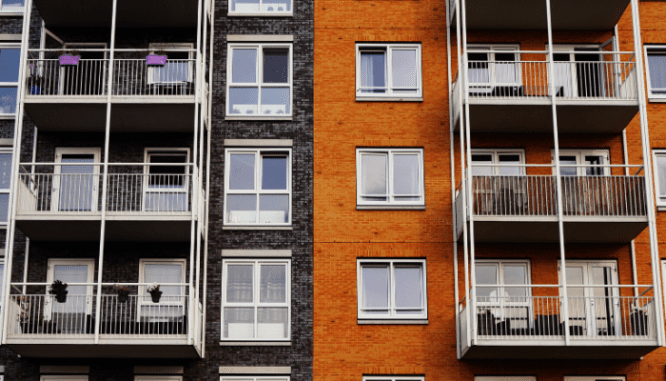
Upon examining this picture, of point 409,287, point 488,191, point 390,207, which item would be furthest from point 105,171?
point 488,191

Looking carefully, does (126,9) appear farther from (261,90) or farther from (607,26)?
(607,26)

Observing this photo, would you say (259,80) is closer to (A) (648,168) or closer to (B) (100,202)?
(B) (100,202)

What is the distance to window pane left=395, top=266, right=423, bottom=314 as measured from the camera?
2217 cm

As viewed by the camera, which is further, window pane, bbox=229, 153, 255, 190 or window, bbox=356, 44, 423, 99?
window, bbox=356, 44, 423, 99

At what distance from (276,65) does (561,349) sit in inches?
361

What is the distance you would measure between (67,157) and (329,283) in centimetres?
662

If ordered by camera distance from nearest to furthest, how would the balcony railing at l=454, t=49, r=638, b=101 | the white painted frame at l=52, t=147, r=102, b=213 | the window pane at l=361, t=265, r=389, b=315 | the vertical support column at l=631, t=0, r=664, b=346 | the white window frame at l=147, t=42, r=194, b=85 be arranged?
the vertical support column at l=631, t=0, r=664, b=346, the window pane at l=361, t=265, r=389, b=315, the white painted frame at l=52, t=147, r=102, b=213, the balcony railing at l=454, t=49, r=638, b=101, the white window frame at l=147, t=42, r=194, b=85

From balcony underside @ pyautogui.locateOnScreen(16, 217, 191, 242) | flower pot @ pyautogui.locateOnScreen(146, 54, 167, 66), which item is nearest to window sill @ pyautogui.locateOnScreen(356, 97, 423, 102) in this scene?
flower pot @ pyautogui.locateOnScreen(146, 54, 167, 66)

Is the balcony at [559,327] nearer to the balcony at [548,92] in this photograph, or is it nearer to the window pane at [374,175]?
the window pane at [374,175]

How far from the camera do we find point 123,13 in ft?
76.6

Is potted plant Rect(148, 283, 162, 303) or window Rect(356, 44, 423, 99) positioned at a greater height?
window Rect(356, 44, 423, 99)

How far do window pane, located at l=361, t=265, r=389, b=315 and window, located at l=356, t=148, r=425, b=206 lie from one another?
148 cm

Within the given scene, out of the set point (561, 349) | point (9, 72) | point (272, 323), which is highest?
point (9, 72)

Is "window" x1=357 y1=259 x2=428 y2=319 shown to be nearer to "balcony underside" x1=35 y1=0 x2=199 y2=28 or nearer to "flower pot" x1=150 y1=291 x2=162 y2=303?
"flower pot" x1=150 y1=291 x2=162 y2=303
